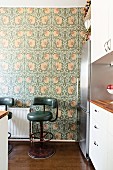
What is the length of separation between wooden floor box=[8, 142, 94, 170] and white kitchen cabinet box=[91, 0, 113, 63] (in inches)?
56.1

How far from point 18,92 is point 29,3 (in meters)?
1.66

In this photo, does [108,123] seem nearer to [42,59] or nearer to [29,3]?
[42,59]

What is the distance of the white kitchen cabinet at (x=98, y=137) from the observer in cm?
162

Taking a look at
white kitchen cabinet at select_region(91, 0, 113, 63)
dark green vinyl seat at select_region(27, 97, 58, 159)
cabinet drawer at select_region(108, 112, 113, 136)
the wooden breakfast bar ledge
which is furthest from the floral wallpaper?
the wooden breakfast bar ledge

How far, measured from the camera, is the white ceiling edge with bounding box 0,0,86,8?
2.89m

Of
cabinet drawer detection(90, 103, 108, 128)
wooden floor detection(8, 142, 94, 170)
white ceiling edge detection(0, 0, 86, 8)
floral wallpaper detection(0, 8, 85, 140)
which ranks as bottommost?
wooden floor detection(8, 142, 94, 170)

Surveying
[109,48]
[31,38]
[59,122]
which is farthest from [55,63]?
[109,48]

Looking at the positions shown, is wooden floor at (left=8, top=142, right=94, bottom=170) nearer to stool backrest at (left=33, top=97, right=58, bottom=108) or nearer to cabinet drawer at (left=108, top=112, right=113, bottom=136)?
stool backrest at (left=33, top=97, right=58, bottom=108)

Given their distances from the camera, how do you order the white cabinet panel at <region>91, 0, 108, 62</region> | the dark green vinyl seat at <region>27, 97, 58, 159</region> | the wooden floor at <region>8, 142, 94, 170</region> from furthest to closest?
the dark green vinyl seat at <region>27, 97, 58, 159</region> < the wooden floor at <region>8, 142, 94, 170</region> < the white cabinet panel at <region>91, 0, 108, 62</region>

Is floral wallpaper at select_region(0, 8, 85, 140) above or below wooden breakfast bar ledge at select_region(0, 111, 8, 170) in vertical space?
above

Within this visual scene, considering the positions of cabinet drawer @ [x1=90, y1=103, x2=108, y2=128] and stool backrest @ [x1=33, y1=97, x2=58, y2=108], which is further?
stool backrest @ [x1=33, y1=97, x2=58, y2=108]

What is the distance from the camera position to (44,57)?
307 centimetres

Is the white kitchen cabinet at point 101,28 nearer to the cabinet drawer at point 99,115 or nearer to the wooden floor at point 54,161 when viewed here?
the cabinet drawer at point 99,115

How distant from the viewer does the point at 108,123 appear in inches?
59.0
